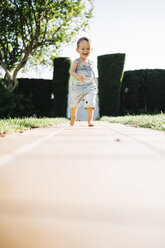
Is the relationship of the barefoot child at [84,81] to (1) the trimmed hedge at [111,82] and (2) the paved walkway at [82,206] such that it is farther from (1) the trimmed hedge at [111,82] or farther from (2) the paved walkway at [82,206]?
(1) the trimmed hedge at [111,82]

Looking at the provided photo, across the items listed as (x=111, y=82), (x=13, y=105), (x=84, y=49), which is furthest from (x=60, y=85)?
(x=84, y=49)

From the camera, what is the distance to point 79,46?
180 inches

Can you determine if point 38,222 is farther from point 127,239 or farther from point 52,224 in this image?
point 127,239

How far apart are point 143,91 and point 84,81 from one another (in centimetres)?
928

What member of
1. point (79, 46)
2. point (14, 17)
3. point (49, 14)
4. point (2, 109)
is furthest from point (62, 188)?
point (14, 17)

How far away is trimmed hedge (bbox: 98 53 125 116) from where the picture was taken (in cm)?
1264

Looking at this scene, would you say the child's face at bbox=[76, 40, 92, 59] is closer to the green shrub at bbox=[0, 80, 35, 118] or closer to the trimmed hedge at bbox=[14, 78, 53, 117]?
the green shrub at bbox=[0, 80, 35, 118]

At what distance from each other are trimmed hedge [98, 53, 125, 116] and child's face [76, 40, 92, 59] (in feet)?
26.8

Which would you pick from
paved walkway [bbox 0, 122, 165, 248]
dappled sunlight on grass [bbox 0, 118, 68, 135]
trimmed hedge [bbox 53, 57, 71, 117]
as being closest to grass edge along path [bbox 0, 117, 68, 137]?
dappled sunlight on grass [bbox 0, 118, 68, 135]

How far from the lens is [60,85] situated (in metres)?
13.3

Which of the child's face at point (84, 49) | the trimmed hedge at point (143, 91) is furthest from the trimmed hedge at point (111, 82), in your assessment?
the child's face at point (84, 49)

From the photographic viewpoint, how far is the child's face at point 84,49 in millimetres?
4480

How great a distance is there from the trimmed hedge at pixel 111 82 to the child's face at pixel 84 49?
816cm

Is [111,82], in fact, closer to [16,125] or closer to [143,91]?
[143,91]
